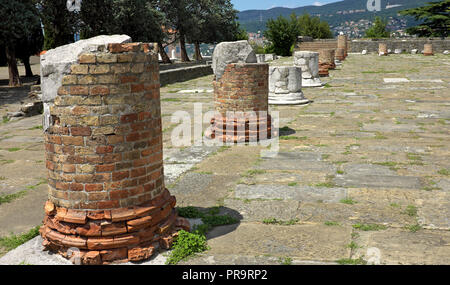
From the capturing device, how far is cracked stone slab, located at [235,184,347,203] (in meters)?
4.66

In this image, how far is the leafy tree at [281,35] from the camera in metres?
39.4

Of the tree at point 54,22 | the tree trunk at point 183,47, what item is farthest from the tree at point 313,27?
the tree at point 54,22

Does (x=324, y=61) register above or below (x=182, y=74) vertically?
above

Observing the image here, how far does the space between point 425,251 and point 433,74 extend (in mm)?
17495

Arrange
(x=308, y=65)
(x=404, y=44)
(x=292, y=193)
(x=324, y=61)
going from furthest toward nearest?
(x=404, y=44) → (x=324, y=61) → (x=308, y=65) → (x=292, y=193)

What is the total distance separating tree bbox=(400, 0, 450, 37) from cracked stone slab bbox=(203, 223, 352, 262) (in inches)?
1708

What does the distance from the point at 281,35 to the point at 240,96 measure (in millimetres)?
33388

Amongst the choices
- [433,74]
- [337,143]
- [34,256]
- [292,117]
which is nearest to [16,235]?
[34,256]

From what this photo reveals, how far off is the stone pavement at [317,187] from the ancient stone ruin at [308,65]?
5.40m

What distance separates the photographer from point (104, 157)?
3.26 meters

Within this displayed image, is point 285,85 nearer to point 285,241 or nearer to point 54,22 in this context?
point 285,241

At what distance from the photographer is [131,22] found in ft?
84.8

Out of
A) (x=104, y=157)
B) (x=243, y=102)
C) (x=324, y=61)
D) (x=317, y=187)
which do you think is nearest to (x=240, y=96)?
(x=243, y=102)
